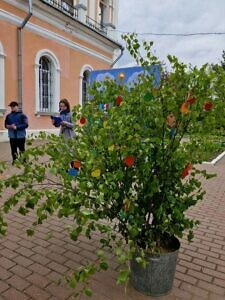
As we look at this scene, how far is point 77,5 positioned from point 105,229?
15.8 metres

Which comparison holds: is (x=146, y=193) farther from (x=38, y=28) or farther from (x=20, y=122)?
(x=38, y=28)

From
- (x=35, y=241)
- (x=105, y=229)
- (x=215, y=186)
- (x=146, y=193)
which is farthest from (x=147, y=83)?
(x=215, y=186)

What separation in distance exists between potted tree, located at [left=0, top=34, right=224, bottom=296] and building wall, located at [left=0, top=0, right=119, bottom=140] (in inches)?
364

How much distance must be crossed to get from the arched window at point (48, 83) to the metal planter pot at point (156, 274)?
10974mm

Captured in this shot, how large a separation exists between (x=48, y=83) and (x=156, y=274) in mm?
12462

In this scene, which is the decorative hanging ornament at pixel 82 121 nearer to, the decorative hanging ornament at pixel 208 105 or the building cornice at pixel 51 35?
the decorative hanging ornament at pixel 208 105

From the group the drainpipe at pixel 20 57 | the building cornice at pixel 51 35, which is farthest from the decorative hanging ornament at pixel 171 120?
the building cornice at pixel 51 35

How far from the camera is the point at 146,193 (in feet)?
7.43

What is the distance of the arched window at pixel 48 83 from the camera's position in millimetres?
12878

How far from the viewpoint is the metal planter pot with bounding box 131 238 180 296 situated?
2266 millimetres

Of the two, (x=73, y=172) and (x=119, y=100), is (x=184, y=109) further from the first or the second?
(x=73, y=172)

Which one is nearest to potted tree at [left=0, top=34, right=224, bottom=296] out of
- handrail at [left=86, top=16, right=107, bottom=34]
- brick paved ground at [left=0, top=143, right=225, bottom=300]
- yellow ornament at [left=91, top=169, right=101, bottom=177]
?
yellow ornament at [left=91, top=169, right=101, bottom=177]

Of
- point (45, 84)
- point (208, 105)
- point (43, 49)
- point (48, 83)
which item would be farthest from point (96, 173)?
point (48, 83)

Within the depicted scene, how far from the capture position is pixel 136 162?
2180 mm
